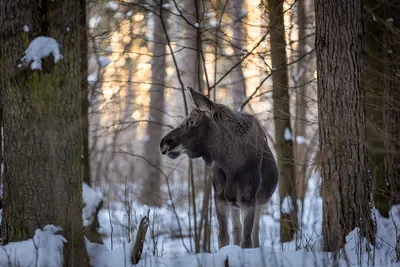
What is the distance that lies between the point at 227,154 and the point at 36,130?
2.86 m

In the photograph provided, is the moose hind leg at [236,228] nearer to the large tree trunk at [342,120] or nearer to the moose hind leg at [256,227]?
the moose hind leg at [256,227]

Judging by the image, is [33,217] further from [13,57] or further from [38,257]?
[13,57]

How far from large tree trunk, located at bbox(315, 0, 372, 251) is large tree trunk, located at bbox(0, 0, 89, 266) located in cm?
290

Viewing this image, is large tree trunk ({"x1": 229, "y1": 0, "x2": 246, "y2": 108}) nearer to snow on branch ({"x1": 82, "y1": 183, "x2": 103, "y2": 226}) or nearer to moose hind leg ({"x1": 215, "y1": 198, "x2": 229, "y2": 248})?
moose hind leg ({"x1": 215, "y1": 198, "x2": 229, "y2": 248})

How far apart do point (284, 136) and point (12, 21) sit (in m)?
6.19

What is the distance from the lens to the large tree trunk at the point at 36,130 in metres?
4.64

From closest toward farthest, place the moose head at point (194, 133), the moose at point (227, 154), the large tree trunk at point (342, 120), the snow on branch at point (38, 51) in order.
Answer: the snow on branch at point (38, 51), the large tree trunk at point (342, 120), the moose head at point (194, 133), the moose at point (227, 154)

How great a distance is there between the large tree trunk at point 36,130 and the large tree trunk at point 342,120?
290cm

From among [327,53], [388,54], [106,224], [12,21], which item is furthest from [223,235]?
[106,224]

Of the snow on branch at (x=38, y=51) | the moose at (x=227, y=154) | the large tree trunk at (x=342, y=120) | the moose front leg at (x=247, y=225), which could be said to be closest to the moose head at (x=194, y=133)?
the moose at (x=227, y=154)

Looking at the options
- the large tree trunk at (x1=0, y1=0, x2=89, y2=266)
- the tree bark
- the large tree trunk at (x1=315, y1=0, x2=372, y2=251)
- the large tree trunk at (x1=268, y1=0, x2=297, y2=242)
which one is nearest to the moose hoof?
the large tree trunk at (x1=315, y1=0, x2=372, y2=251)

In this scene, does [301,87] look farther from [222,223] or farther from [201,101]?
[222,223]

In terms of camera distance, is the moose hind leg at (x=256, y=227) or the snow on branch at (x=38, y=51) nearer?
the snow on branch at (x=38, y=51)

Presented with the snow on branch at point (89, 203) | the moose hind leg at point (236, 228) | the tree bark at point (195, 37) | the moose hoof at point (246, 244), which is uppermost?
the tree bark at point (195, 37)
